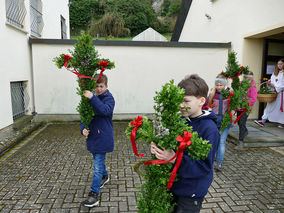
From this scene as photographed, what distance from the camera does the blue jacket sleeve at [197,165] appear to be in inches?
65.5

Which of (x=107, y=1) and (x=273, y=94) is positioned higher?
(x=107, y=1)

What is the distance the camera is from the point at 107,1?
32656 mm

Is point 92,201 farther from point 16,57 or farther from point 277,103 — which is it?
point 277,103

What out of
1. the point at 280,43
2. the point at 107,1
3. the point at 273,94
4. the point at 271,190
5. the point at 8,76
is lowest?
the point at 271,190

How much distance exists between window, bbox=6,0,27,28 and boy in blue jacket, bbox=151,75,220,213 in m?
7.04

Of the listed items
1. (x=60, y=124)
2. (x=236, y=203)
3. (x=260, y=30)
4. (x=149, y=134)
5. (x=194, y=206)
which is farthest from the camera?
(x=60, y=124)

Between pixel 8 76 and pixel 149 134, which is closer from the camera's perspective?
pixel 149 134

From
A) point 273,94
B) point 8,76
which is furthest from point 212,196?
point 8,76

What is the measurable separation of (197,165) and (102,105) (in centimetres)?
168

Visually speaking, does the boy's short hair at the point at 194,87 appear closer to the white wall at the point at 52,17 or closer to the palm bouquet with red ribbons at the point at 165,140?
the palm bouquet with red ribbons at the point at 165,140

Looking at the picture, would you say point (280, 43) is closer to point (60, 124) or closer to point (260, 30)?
point (260, 30)

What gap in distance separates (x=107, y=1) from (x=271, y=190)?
34.2 meters

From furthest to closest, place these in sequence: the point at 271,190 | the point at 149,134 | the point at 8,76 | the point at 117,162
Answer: the point at 8,76
the point at 117,162
the point at 271,190
the point at 149,134

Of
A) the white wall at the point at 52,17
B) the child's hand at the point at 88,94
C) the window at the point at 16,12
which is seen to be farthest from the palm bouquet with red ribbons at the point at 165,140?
the white wall at the point at 52,17
